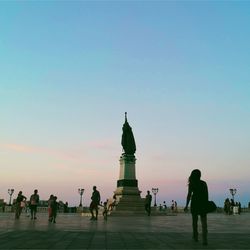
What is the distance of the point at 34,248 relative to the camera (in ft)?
30.2

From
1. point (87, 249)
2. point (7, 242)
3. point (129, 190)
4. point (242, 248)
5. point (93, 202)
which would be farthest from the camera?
point (129, 190)

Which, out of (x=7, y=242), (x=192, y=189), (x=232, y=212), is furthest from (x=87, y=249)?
(x=232, y=212)

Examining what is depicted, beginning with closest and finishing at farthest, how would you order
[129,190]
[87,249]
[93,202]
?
[87,249] < [93,202] < [129,190]

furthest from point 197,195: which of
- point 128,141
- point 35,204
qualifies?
point 128,141

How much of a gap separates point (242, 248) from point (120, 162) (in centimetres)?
3563

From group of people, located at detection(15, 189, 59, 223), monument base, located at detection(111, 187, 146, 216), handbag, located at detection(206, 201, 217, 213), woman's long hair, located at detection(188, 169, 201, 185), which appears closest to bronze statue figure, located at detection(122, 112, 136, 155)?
monument base, located at detection(111, 187, 146, 216)

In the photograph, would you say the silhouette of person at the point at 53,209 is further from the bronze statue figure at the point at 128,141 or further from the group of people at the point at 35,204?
the bronze statue figure at the point at 128,141

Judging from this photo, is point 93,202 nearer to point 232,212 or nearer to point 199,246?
point 199,246

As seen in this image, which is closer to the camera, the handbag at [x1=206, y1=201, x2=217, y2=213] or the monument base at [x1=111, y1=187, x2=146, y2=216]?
the handbag at [x1=206, y1=201, x2=217, y2=213]

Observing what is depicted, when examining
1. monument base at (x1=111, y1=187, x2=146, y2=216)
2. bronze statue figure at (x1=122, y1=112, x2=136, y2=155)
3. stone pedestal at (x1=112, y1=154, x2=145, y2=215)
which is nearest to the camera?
monument base at (x1=111, y1=187, x2=146, y2=216)

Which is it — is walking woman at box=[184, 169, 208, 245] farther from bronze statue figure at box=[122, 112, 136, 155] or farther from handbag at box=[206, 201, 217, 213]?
bronze statue figure at box=[122, 112, 136, 155]

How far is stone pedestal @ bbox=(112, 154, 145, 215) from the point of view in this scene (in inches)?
1618

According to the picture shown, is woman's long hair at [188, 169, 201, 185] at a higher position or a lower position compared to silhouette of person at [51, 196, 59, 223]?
higher

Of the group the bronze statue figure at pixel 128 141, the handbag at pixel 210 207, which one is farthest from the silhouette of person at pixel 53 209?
the bronze statue figure at pixel 128 141
